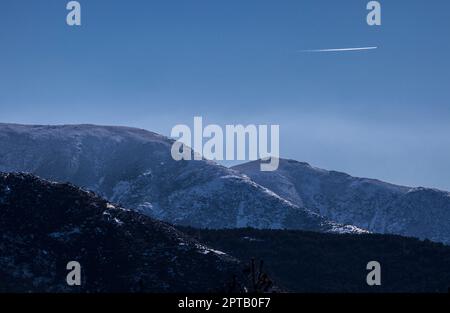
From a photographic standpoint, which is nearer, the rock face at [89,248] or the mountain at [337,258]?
the rock face at [89,248]

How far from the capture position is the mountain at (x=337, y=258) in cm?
13550

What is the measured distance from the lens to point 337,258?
15200 cm

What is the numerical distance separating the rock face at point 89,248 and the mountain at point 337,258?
17077 mm

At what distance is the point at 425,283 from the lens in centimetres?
13562

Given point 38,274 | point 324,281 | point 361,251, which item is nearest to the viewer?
point 38,274

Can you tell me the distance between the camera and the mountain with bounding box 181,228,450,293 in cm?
13550

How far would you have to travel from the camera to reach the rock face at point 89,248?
341ft

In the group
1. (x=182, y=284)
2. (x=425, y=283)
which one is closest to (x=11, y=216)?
(x=182, y=284)

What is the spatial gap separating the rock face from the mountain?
1708 cm

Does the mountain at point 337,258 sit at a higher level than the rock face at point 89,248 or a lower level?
lower
